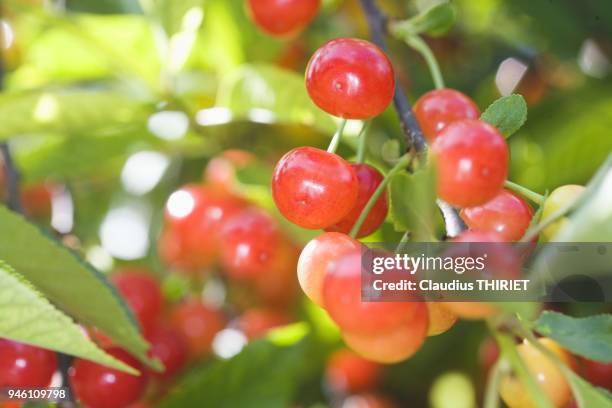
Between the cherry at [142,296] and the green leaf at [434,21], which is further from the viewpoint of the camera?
the cherry at [142,296]

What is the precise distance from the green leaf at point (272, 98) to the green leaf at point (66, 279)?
1.49 ft

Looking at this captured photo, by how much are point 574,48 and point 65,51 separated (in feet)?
3.49

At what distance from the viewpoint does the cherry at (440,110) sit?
932mm

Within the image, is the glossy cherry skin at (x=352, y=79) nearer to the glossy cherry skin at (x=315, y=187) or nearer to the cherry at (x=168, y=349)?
the glossy cherry skin at (x=315, y=187)

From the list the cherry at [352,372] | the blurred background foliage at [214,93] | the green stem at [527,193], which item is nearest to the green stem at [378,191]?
the green stem at [527,193]

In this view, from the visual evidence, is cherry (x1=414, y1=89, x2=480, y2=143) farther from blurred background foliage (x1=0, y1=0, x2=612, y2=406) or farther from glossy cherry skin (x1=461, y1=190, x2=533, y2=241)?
blurred background foliage (x1=0, y1=0, x2=612, y2=406)

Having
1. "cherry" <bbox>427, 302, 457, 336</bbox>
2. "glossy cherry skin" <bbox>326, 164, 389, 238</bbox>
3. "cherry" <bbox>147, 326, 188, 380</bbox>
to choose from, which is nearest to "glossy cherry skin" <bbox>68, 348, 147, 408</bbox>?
"cherry" <bbox>147, 326, 188, 380</bbox>

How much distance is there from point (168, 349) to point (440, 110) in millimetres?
658

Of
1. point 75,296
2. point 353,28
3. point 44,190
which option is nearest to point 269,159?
point 353,28

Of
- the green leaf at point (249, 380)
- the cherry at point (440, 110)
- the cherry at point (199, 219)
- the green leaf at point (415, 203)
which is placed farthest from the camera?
the cherry at point (199, 219)

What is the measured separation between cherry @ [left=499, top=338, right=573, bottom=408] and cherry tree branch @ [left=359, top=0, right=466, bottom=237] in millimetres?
170

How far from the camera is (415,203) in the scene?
72 centimetres

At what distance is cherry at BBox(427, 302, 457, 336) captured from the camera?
29.9 inches

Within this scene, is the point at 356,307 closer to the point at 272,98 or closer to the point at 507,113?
the point at 507,113
